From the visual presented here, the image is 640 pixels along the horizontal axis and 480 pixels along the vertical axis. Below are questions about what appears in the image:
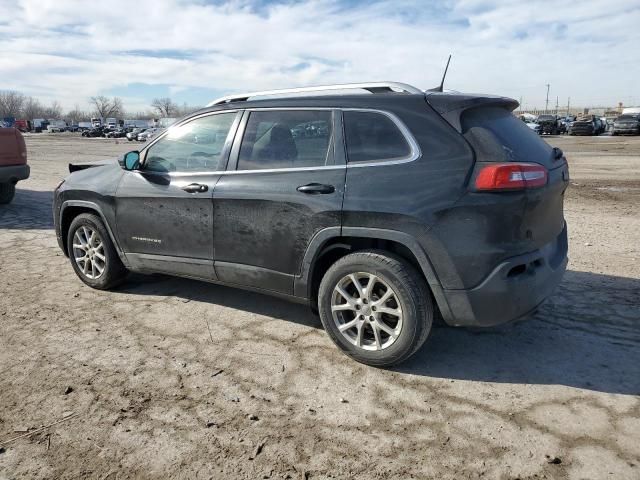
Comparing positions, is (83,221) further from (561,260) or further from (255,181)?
(561,260)

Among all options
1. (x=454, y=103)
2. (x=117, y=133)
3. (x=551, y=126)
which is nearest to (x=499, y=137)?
(x=454, y=103)

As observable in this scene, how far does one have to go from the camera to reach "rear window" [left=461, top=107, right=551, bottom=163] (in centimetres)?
302

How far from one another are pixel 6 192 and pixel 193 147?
23.6 feet

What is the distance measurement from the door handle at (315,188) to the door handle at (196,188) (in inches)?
35.4

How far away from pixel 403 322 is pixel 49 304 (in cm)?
330

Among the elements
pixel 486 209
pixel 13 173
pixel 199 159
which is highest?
pixel 199 159

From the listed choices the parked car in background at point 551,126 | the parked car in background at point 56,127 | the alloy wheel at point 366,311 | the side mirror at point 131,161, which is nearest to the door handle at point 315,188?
the alloy wheel at point 366,311

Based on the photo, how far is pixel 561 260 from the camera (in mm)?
3549

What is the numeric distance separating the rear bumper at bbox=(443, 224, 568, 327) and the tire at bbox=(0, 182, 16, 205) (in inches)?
365

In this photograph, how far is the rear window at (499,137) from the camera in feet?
9.92

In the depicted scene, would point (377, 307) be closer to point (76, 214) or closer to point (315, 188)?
point (315, 188)

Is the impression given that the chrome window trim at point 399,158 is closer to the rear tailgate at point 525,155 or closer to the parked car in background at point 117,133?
the rear tailgate at point 525,155

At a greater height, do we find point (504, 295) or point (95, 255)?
point (504, 295)

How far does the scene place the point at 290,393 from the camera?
3.09 m
